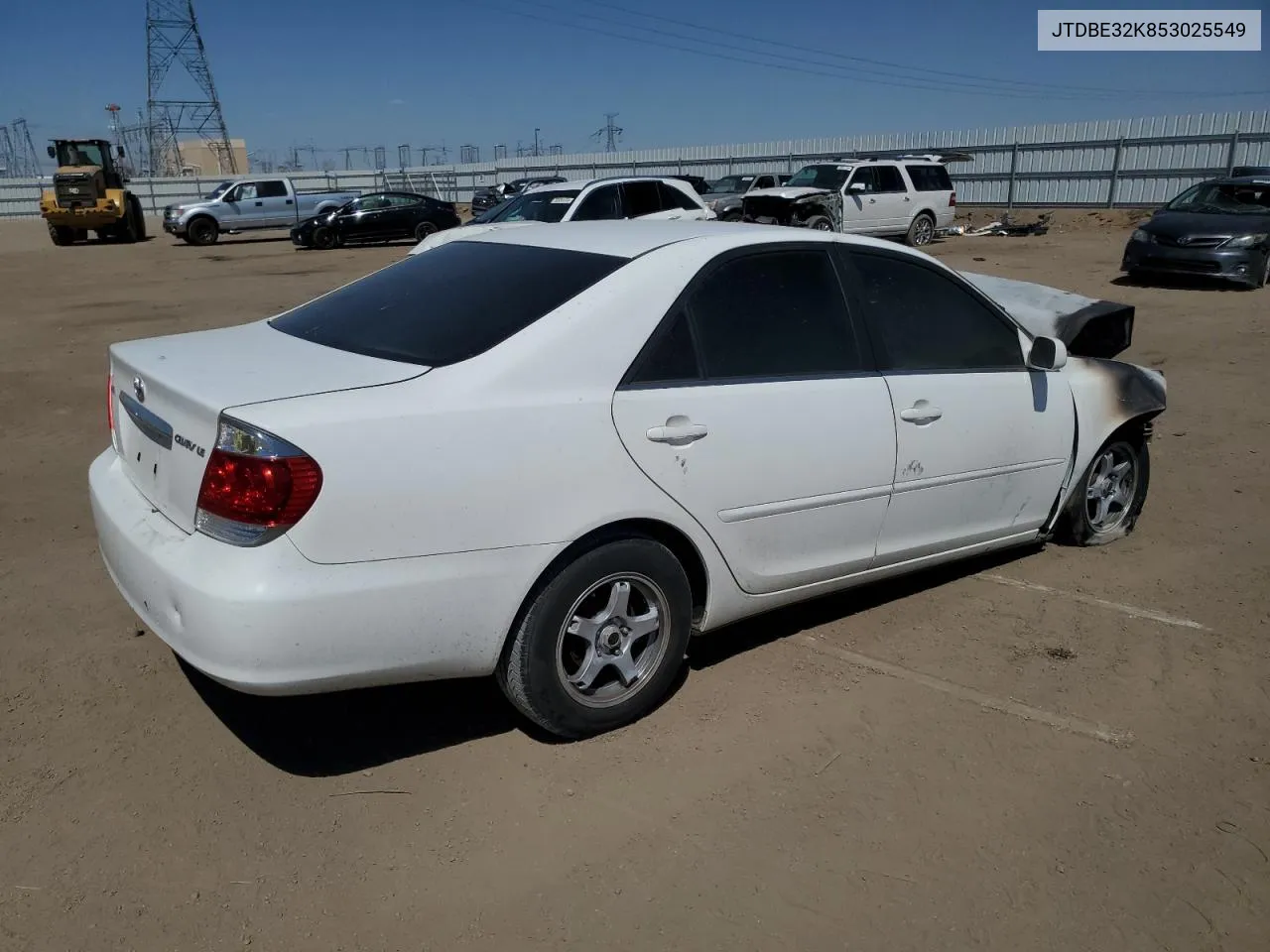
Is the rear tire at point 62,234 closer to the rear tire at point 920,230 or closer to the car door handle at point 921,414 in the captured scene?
the rear tire at point 920,230

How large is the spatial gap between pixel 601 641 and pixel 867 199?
2016cm

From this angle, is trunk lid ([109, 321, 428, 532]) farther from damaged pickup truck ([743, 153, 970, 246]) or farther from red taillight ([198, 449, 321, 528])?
damaged pickup truck ([743, 153, 970, 246])

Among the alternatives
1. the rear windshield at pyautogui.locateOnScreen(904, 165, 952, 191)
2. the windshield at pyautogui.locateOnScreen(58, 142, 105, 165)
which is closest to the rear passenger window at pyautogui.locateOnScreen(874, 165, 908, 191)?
the rear windshield at pyautogui.locateOnScreen(904, 165, 952, 191)

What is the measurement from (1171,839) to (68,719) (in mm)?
3472

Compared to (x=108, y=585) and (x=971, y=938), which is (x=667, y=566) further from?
(x=108, y=585)

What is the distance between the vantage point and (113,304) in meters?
14.5

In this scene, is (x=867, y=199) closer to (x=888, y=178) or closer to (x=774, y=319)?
(x=888, y=178)

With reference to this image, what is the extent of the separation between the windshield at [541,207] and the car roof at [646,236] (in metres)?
11.7

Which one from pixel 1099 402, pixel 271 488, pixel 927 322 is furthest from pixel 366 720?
pixel 1099 402

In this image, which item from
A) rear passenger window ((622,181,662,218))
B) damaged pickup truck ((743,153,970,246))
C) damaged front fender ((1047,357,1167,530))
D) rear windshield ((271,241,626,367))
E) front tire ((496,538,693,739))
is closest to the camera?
front tire ((496,538,693,739))

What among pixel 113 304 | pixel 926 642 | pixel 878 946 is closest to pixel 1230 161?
pixel 113 304

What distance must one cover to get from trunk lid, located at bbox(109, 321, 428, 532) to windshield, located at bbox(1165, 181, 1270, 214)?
1574 cm

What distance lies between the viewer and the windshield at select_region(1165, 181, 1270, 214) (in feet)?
49.7

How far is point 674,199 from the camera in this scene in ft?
55.3
